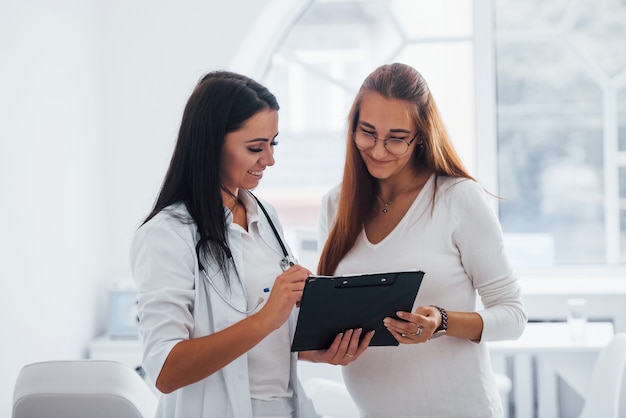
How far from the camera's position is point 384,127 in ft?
6.10

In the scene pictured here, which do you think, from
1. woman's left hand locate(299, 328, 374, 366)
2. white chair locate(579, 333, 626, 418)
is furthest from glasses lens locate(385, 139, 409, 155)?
white chair locate(579, 333, 626, 418)

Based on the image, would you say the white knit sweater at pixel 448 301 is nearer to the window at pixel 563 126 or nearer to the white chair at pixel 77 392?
the white chair at pixel 77 392

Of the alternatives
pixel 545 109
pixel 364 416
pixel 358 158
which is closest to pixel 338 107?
pixel 545 109

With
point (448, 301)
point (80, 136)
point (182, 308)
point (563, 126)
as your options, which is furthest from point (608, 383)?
point (80, 136)

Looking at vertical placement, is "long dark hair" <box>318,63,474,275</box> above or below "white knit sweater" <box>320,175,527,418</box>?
above

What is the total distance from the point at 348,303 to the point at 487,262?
41 centimetres

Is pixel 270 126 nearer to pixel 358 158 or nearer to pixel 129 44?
pixel 358 158

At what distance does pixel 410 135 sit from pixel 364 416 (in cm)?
72

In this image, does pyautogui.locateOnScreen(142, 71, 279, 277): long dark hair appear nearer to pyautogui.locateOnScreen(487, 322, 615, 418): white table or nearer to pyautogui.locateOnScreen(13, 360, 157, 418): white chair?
pyautogui.locateOnScreen(13, 360, 157, 418): white chair

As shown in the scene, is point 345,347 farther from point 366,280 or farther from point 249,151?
point 249,151

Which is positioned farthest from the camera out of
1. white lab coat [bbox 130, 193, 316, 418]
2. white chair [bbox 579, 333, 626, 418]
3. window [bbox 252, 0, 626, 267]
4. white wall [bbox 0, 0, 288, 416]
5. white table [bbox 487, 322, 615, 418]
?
window [bbox 252, 0, 626, 267]

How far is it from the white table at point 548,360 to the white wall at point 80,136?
1.97m

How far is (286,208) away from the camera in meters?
4.61

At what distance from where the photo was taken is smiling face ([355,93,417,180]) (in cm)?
185
